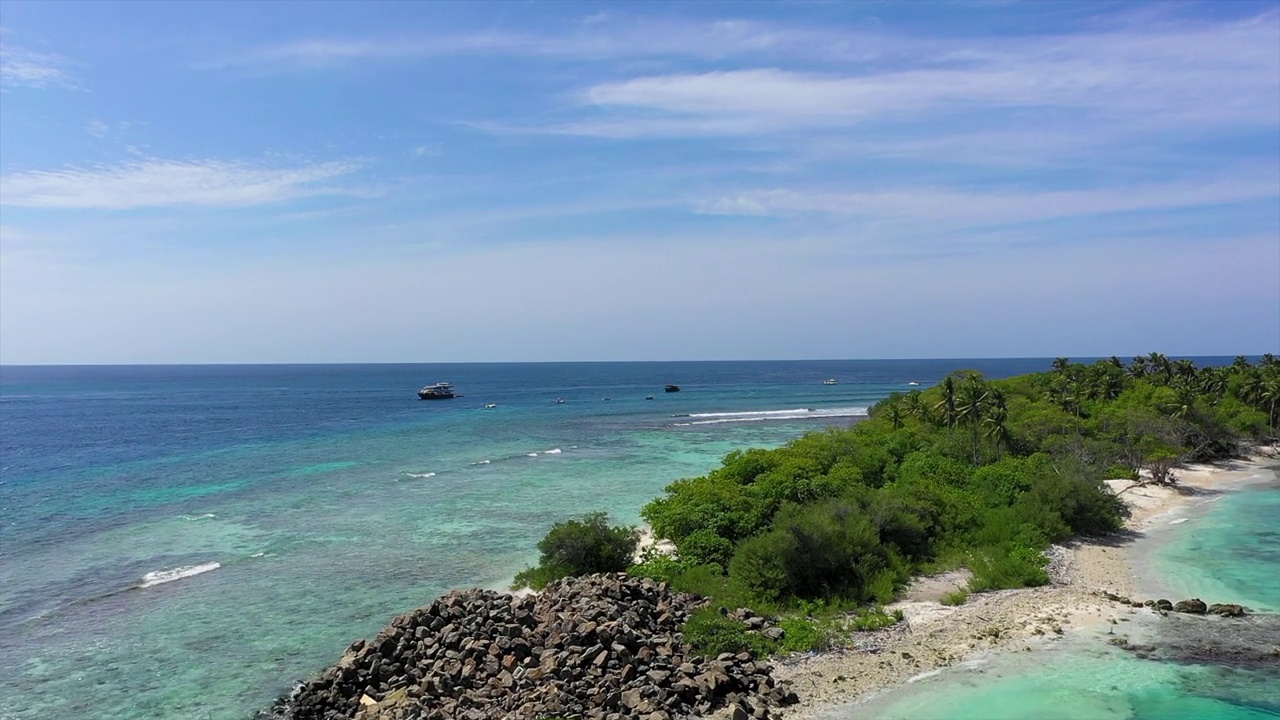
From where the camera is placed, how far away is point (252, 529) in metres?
42.8

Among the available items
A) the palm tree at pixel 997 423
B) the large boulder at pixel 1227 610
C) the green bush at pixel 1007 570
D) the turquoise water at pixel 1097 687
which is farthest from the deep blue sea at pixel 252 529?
the large boulder at pixel 1227 610

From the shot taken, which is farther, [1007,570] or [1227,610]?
[1007,570]

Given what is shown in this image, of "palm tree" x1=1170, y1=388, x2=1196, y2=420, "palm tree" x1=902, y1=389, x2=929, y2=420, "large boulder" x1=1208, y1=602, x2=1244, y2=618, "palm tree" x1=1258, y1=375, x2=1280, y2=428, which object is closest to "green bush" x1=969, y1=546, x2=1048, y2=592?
"large boulder" x1=1208, y1=602, x2=1244, y2=618

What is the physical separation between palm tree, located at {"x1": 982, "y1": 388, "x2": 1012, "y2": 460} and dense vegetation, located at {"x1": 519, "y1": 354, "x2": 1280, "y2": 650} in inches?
5.1

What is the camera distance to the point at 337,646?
25688 mm

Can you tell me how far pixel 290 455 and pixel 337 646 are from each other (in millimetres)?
50829

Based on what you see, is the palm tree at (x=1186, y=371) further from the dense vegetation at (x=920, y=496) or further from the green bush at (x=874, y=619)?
the green bush at (x=874, y=619)

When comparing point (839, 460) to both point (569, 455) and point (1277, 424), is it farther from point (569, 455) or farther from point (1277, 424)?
point (1277, 424)

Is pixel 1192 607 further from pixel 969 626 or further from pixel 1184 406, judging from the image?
pixel 1184 406

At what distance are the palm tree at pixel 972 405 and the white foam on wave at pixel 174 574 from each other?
4269cm

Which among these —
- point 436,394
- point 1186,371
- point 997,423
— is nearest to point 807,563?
point 997,423

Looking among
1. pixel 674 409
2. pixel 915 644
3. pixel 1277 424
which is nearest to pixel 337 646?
pixel 915 644

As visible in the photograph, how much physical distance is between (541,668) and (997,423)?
123 ft

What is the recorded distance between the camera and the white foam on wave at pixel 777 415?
105m
